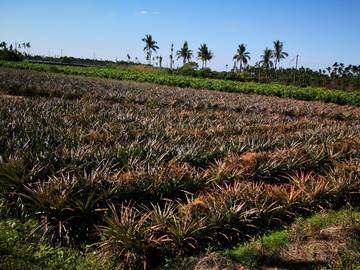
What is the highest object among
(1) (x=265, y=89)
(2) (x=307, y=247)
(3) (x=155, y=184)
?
(1) (x=265, y=89)

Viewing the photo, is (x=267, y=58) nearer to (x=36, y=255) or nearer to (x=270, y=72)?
(x=270, y=72)

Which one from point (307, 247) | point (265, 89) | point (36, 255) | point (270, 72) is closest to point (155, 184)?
point (36, 255)

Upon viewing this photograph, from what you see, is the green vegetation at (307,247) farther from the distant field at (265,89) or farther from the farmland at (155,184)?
the distant field at (265,89)

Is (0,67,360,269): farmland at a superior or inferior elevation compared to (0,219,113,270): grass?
superior

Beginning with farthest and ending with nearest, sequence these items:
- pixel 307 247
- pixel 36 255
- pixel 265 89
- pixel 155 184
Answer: pixel 265 89 < pixel 155 184 < pixel 307 247 < pixel 36 255

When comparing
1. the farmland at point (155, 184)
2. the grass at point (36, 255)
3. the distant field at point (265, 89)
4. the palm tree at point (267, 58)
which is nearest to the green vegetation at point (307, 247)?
the farmland at point (155, 184)

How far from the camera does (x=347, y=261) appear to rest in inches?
213

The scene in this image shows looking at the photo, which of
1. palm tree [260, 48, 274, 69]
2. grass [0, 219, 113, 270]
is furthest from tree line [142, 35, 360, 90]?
grass [0, 219, 113, 270]

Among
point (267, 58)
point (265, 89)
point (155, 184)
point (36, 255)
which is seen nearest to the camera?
point (36, 255)

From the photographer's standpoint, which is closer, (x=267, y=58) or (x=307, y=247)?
(x=307, y=247)

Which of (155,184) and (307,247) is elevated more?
(155,184)

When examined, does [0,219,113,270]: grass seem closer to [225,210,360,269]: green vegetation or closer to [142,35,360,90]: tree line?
[225,210,360,269]: green vegetation

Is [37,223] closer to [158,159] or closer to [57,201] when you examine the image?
[57,201]

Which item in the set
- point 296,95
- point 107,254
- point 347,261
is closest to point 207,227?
point 107,254
